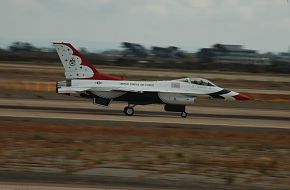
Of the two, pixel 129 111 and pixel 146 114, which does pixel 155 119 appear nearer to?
pixel 129 111

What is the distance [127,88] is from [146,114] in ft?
7.20

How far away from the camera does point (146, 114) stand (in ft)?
118

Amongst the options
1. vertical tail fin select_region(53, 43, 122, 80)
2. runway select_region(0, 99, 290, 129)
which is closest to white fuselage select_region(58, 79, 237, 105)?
vertical tail fin select_region(53, 43, 122, 80)

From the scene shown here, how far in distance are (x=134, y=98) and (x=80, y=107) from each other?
5071 millimetres

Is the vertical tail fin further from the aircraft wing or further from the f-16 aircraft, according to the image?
the aircraft wing

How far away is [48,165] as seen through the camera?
15.9m

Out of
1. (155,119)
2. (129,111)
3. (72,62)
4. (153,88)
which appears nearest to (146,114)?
(129,111)

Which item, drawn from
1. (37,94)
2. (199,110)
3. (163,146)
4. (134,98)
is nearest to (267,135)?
(163,146)

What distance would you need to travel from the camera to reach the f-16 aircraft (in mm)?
34938

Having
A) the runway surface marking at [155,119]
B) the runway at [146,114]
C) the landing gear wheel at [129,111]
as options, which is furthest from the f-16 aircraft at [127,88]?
the runway surface marking at [155,119]

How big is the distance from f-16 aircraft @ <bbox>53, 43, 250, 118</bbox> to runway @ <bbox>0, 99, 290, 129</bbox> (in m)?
0.89

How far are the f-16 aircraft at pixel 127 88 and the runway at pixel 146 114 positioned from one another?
0.89 metres

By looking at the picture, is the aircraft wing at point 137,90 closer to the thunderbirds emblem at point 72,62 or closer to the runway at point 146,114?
the runway at point 146,114

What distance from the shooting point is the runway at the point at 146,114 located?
31.8 meters
